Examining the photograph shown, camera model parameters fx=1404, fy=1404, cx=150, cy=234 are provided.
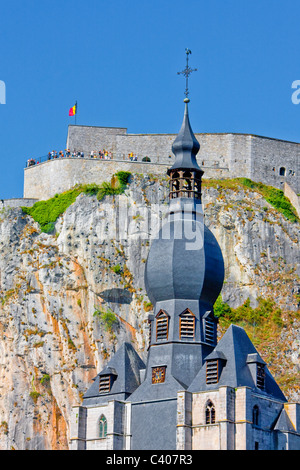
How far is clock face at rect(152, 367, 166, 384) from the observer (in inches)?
1975

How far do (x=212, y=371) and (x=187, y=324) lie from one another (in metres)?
2.61

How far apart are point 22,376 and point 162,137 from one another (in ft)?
51.2

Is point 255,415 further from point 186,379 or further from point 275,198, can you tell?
point 275,198

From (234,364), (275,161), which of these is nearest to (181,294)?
(234,364)

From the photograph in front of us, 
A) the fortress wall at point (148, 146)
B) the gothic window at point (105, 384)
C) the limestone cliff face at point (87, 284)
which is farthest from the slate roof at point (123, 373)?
the fortress wall at point (148, 146)

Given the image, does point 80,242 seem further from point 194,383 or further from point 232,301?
point 194,383

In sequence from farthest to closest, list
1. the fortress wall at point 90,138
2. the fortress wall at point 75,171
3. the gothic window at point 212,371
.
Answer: the fortress wall at point 90,138 → the fortress wall at point 75,171 → the gothic window at point 212,371

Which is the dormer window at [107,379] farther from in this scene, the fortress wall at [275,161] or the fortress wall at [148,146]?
the fortress wall at [275,161]

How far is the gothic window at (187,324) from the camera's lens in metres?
50.8

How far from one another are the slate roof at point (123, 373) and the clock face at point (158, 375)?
1312 millimetres
